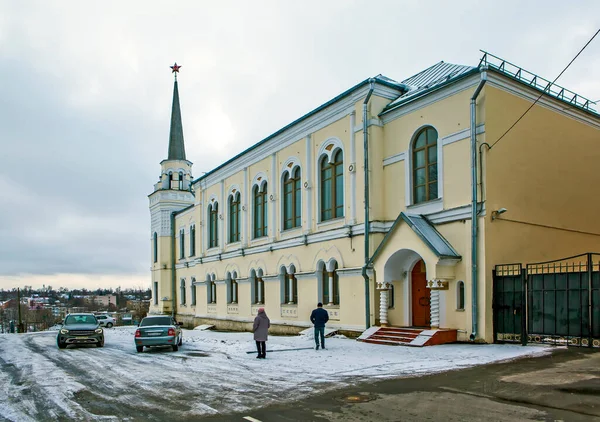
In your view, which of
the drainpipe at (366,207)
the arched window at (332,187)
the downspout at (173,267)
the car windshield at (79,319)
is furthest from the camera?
the downspout at (173,267)

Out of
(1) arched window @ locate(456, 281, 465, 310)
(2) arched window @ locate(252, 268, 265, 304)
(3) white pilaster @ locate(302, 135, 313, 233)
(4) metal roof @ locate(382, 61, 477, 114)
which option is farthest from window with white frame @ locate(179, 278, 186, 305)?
(1) arched window @ locate(456, 281, 465, 310)

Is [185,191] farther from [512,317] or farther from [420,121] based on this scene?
[512,317]

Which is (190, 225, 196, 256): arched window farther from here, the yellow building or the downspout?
the yellow building

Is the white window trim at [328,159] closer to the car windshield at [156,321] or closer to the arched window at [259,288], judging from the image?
the arched window at [259,288]

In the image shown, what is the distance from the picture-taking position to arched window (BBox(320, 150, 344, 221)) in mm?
23944

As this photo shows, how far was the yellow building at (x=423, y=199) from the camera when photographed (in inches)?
701

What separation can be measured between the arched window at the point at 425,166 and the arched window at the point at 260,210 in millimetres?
11739

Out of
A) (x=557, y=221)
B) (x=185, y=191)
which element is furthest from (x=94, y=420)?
(x=185, y=191)

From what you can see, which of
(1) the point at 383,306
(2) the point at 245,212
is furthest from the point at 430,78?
(2) the point at 245,212

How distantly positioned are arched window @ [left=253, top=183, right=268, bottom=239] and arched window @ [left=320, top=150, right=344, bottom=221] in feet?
20.2

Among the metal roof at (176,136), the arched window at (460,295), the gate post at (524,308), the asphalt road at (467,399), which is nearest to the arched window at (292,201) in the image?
the arched window at (460,295)

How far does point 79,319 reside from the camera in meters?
23.0

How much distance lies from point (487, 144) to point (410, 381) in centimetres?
951

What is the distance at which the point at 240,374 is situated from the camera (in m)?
12.8
